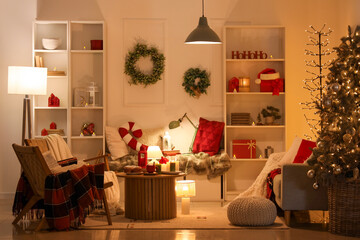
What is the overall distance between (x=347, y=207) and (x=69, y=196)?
261cm

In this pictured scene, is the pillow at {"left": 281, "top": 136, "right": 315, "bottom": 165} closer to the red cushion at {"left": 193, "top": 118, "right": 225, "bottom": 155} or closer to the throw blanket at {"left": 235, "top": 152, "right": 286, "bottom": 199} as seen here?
the throw blanket at {"left": 235, "top": 152, "right": 286, "bottom": 199}

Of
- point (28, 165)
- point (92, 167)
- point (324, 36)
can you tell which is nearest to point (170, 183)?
point (92, 167)

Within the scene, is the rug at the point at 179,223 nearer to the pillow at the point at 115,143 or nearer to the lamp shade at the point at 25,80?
the pillow at the point at 115,143

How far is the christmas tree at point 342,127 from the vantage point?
502 centimetres

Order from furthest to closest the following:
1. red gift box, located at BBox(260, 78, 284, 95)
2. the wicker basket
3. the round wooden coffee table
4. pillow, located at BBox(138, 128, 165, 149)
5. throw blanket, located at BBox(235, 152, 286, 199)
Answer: pillow, located at BBox(138, 128, 165, 149) < red gift box, located at BBox(260, 78, 284, 95) < throw blanket, located at BBox(235, 152, 286, 199) < the round wooden coffee table < the wicker basket

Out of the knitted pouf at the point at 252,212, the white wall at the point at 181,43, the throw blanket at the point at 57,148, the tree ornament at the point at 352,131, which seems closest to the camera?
the tree ornament at the point at 352,131

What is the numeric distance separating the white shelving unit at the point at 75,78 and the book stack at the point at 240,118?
1.81m

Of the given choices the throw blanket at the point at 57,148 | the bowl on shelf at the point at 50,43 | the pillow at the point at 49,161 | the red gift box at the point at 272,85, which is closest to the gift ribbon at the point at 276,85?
the red gift box at the point at 272,85

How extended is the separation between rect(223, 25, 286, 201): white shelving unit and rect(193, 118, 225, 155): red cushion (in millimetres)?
225

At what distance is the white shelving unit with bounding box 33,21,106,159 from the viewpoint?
7.62 metres

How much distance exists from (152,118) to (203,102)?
748mm

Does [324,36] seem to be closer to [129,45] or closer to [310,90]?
[310,90]

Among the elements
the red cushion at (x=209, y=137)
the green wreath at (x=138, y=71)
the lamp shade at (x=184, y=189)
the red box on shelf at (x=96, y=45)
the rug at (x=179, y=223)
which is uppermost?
the red box on shelf at (x=96, y=45)

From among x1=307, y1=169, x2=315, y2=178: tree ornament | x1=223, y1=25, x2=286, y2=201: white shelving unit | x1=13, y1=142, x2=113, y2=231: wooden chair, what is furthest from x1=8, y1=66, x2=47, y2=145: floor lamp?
x1=307, y1=169, x2=315, y2=178: tree ornament
